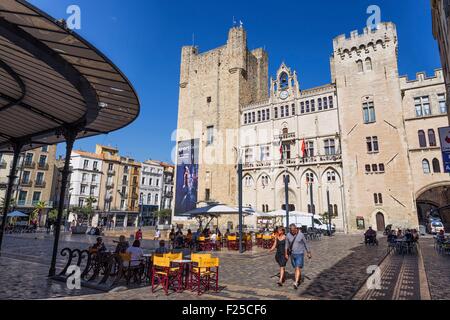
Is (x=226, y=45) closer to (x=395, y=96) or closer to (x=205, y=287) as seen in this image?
(x=395, y=96)

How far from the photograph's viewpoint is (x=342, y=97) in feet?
111

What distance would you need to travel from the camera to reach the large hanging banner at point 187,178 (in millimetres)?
41403

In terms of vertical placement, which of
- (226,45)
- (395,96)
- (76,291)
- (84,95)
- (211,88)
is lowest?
(76,291)

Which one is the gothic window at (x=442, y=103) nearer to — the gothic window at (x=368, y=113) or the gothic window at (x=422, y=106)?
the gothic window at (x=422, y=106)

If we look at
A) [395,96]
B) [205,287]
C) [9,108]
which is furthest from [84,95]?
[395,96]

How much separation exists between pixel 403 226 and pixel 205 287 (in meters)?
28.6

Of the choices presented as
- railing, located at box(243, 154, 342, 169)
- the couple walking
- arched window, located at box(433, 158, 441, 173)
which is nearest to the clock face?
railing, located at box(243, 154, 342, 169)

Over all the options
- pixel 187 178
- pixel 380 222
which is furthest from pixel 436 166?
pixel 187 178

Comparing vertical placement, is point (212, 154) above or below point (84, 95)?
above

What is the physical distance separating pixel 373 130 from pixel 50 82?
108 feet

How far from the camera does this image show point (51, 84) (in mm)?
6594

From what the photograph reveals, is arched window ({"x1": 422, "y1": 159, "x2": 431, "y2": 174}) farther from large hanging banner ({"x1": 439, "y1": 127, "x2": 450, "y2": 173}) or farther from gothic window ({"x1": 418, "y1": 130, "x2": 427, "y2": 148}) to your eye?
large hanging banner ({"x1": 439, "y1": 127, "x2": 450, "y2": 173})
